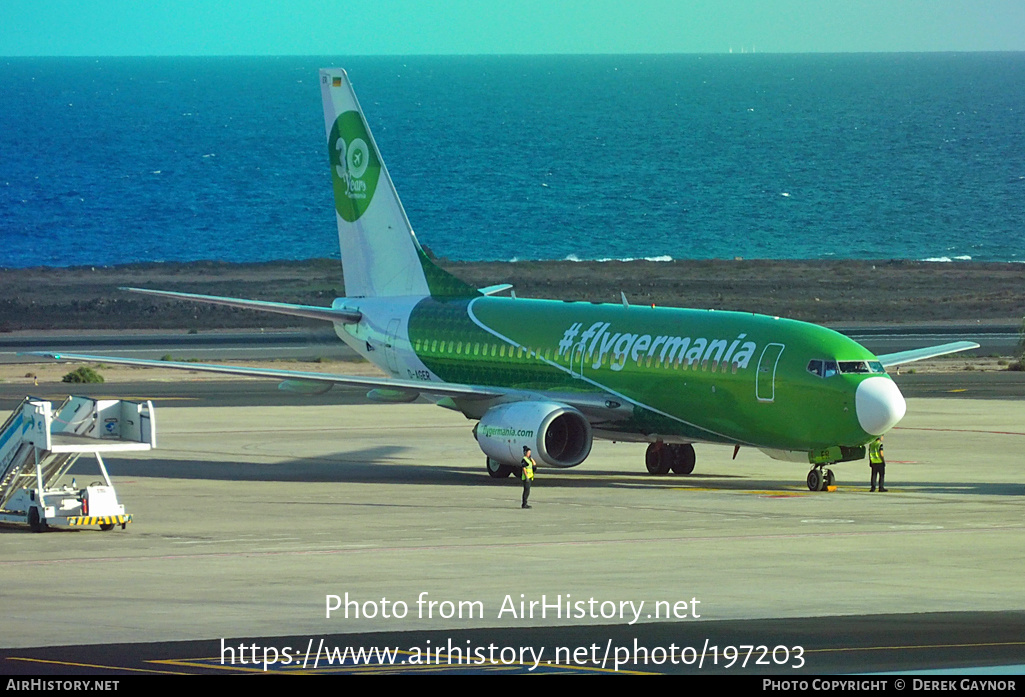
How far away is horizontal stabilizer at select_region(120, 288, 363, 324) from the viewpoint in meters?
43.3

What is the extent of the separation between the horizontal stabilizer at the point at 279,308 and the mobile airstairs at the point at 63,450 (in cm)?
712

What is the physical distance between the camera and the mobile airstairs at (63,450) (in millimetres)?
32812

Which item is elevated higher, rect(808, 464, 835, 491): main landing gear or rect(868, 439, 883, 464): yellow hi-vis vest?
rect(868, 439, 883, 464): yellow hi-vis vest

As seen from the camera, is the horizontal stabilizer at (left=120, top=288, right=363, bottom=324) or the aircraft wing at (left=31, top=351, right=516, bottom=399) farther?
the horizontal stabilizer at (left=120, top=288, right=363, bottom=324)

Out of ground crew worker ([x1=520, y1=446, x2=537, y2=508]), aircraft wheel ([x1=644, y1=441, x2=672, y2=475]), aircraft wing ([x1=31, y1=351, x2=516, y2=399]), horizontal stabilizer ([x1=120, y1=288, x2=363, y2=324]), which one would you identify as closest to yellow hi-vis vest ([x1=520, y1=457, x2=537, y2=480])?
ground crew worker ([x1=520, y1=446, x2=537, y2=508])

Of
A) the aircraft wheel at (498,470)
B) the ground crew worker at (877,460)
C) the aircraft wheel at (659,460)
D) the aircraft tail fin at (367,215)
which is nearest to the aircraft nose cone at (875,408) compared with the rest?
the ground crew worker at (877,460)

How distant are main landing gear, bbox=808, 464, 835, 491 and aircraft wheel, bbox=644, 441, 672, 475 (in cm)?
569

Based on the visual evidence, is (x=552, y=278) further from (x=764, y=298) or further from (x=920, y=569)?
(x=920, y=569)

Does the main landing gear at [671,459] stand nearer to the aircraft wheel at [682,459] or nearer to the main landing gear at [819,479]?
the aircraft wheel at [682,459]

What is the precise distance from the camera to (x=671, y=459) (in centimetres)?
4456

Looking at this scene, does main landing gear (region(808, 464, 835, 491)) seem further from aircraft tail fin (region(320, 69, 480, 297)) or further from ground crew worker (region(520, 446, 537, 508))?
aircraft tail fin (region(320, 69, 480, 297))

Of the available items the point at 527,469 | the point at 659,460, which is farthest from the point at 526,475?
the point at 659,460

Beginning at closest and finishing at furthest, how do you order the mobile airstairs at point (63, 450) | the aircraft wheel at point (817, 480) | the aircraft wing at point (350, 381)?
1. the mobile airstairs at point (63, 450)
2. the aircraft wheel at point (817, 480)
3. the aircraft wing at point (350, 381)
